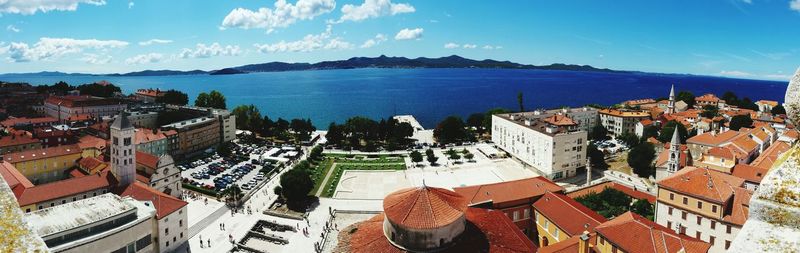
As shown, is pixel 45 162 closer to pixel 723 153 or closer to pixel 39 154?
pixel 39 154

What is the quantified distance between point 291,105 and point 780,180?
13449 cm

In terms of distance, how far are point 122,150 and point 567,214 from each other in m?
32.3

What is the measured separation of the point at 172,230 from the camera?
30.0 meters

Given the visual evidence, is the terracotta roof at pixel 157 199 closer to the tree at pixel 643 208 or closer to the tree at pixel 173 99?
the tree at pixel 643 208

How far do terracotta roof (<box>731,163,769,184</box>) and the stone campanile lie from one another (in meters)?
46.9

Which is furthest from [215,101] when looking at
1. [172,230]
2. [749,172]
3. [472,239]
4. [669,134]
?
[749,172]

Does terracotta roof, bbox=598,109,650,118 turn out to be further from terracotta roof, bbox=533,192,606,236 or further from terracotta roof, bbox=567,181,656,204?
terracotta roof, bbox=533,192,606,236

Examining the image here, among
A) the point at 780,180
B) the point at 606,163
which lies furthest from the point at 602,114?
the point at 780,180

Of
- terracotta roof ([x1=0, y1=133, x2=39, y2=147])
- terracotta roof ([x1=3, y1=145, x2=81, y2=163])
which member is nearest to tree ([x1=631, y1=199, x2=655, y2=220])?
terracotta roof ([x1=3, y1=145, x2=81, y2=163])

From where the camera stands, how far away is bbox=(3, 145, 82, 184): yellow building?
39.1m

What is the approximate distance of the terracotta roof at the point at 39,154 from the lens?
127 ft

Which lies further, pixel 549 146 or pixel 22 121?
pixel 22 121

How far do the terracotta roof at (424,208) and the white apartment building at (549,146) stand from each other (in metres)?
27.6

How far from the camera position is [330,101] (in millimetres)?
142875
